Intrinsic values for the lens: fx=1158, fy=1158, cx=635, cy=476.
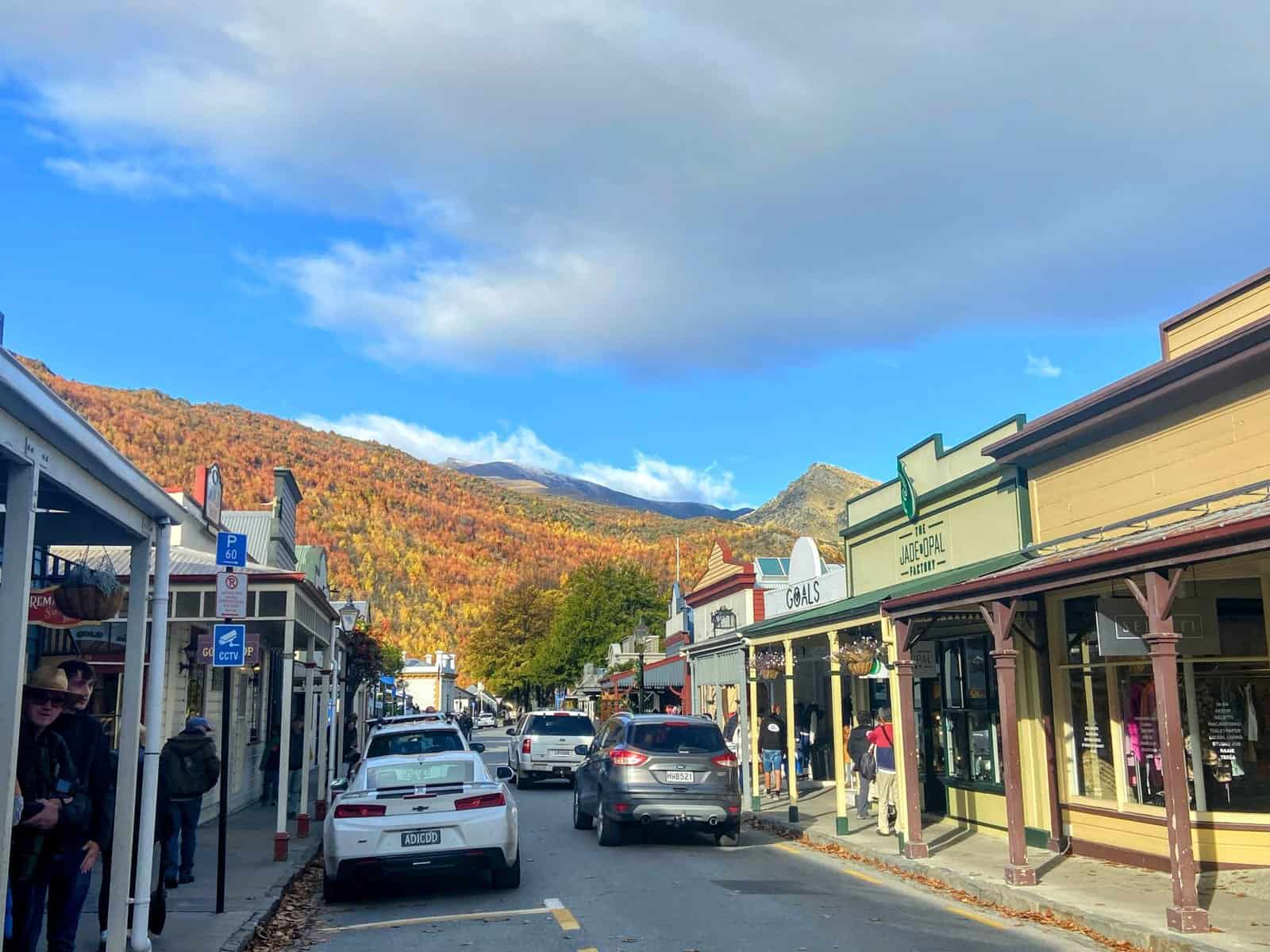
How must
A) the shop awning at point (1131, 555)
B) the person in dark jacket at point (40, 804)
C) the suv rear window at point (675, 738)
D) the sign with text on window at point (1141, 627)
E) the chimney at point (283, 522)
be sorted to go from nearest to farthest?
the person in dark jacket at point (40, 804) < the shop awning at point (1131, 555) < the sign with text on window at point (1141, 627) < the suv rear window at point (675, 738) < the chimney at point (283, 522)

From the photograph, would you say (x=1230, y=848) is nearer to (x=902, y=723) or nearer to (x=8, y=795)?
(x=902, y=723)

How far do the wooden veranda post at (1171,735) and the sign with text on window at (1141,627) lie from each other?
63.7 inches

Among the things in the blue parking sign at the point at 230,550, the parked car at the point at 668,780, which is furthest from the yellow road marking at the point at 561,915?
the blue parking sign at the point at 230,550

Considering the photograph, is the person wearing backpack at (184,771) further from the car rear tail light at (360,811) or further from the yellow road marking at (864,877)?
the yellow road marking at (864,877)

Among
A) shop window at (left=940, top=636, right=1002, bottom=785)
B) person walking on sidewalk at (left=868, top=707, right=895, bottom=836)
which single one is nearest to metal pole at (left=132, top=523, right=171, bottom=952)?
person walking on sidewalk at (left=868, top=707, right=895, bottom=836)

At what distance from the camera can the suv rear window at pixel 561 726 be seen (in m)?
28.1

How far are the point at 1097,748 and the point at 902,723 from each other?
2.30 metres

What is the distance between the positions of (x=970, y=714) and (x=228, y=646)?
10.7 m

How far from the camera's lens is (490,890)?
12.0 metres

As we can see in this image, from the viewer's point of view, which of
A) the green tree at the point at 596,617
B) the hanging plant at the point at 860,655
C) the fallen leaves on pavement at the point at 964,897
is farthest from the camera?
the green tree at the point at 596,617

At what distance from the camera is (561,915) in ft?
34.1

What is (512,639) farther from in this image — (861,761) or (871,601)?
(871,601)

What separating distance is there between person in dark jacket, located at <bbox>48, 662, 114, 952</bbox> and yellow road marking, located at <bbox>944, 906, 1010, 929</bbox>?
23.6ft

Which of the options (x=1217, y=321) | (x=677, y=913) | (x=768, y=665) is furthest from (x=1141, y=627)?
(x=768, y=665)
